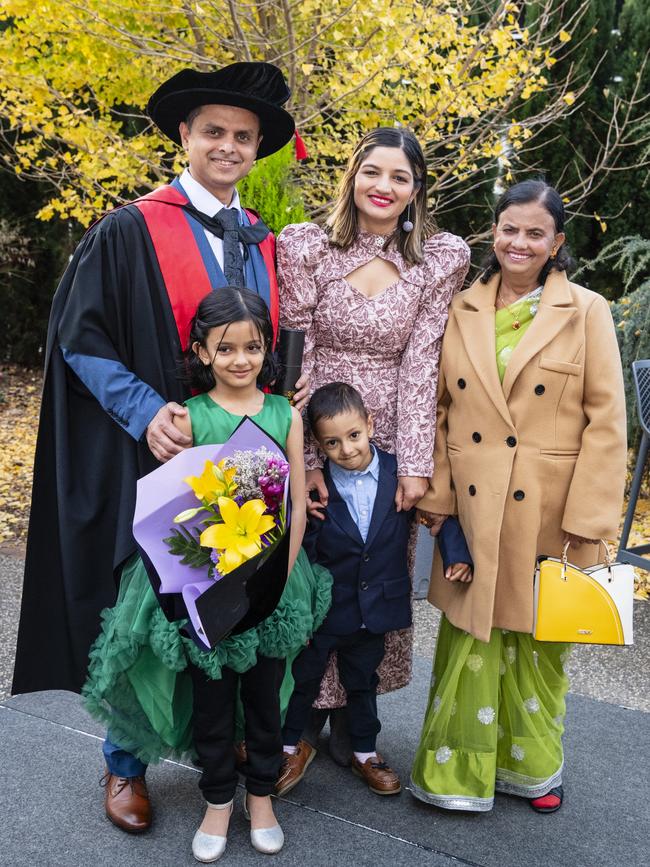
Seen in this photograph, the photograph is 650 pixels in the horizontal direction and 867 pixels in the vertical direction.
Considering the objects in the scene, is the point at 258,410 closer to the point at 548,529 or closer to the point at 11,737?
the point at 548,529

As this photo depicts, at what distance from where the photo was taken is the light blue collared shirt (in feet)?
9.19

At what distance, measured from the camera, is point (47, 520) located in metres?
2.69

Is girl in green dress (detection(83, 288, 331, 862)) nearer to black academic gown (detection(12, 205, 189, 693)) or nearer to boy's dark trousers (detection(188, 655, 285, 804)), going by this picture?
boy's dark trousers (detection(188, 655, 285, 804))

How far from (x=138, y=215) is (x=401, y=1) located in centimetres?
350

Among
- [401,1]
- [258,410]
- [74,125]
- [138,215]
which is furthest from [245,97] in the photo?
[74,125]

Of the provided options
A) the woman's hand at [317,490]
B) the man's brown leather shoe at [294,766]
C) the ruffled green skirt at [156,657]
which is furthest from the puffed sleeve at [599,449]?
the man's brown leather shoe at [294,766]

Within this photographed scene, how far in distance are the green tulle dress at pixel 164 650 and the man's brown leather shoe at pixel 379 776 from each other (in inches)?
24.8

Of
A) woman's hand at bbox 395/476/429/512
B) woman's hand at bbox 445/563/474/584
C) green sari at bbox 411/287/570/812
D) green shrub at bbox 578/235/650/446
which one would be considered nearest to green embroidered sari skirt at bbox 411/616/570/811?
green sari at bbox 411/287/570/812

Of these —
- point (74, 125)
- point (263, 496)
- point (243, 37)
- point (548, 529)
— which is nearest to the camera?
point (263, 496)

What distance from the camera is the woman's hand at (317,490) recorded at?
2787 millimetres

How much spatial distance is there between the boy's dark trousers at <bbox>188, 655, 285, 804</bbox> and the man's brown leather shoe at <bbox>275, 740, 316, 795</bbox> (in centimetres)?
32

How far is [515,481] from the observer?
267 cm

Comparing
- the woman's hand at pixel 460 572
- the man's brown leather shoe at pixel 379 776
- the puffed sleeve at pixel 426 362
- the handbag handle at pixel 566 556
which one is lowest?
the man's brown leather shoe at pixel 379 776

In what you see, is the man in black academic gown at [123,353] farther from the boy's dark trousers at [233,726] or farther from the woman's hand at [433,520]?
the woman's hand at [433,520]
